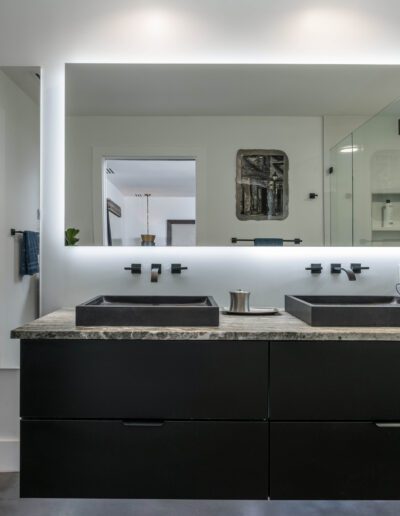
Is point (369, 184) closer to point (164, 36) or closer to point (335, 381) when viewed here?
point (335, 381)

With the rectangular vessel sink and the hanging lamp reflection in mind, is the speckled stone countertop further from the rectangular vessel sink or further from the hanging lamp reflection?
the hanging lamp reflection

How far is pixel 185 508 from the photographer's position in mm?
1844

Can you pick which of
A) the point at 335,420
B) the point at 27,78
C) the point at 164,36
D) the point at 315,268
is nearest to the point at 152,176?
the point at 164,36

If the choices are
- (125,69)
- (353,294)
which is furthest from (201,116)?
(353,294)

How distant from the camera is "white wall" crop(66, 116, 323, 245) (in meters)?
2.01

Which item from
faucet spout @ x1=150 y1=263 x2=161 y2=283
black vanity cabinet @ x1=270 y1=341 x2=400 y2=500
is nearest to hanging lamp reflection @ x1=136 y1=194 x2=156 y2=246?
faucet spout @ x1=150 y1=263 x2=161 y2=283

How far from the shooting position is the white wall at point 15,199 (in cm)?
203

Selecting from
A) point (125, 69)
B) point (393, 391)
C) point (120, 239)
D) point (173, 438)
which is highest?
point (125, 69)

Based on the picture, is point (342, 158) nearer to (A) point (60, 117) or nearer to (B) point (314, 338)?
(B) point (314, 338)

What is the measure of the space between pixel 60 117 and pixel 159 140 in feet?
1.67

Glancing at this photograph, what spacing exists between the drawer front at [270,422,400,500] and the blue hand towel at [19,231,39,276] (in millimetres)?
1422

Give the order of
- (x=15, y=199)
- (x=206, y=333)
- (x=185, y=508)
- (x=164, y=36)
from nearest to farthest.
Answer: (x=206, y=333)
(x=185, y=508)
(x=164, y=36)
(x=15, y=199)

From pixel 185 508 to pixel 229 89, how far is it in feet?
6.79

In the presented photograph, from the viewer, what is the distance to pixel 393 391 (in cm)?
138
